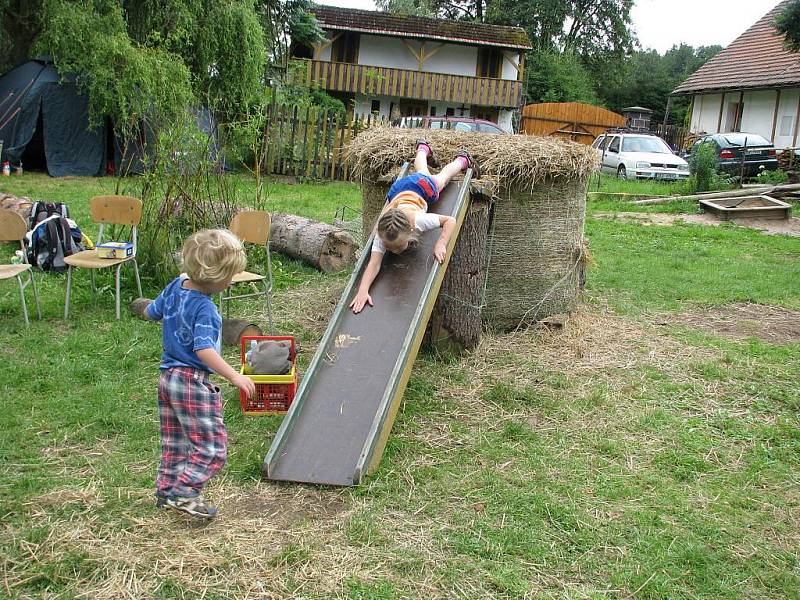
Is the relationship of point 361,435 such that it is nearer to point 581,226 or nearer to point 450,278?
point 450,278

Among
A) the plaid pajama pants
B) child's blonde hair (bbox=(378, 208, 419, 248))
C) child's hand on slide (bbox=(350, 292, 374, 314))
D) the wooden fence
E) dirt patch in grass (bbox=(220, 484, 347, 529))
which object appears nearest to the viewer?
the plaid pajama pants

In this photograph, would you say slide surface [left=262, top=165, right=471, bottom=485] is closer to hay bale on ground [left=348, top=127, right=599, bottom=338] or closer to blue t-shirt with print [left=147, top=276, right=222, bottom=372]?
blue t-shirt with print [left=147, top=276, right=222, bottom=372]

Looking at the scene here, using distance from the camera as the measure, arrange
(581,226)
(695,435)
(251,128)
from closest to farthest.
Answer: (695,435), (581,226), (251,128)

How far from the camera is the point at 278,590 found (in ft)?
10.3

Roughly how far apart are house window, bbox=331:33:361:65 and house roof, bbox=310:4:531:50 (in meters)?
0.89

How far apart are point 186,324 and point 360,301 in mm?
1888

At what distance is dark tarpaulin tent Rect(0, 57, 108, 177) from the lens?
16.2 metres

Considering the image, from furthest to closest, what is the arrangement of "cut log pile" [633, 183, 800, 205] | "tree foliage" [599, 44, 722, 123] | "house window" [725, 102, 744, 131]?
"tree foliage" [599, 44, 722, 123] → "house window" [725, 102, 744, 131] → "cut log pile" [633, 183, 800, 205]

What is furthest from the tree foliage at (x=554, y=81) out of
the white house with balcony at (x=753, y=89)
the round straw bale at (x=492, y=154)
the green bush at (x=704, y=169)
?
the round straw bale at (x=492, y=154)

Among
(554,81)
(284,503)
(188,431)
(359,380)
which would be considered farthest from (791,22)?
(554,81)

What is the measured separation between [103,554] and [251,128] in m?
5.67

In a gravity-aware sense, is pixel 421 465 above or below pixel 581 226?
below

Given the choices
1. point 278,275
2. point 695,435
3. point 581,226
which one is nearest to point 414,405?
point 695,435

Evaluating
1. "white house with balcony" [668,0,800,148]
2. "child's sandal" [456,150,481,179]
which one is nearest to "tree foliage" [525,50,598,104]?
"white house with balcony" [668,0,800,148]
